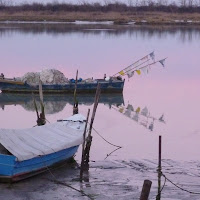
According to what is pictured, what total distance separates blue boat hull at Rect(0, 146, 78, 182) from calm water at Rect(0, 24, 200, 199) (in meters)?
1.56

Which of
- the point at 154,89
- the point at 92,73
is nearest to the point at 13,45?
the point at 92,73

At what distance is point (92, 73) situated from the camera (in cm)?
2955

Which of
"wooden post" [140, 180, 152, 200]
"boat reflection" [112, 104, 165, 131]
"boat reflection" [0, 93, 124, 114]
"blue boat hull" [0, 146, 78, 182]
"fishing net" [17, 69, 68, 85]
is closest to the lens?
"wooden post" [140, 180, 152, 200]

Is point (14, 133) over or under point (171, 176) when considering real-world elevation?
over

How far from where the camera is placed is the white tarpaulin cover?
12020 millimetres

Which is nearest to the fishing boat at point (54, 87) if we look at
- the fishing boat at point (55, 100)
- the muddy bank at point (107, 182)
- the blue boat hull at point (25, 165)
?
the fishing boat at point (55, 100)

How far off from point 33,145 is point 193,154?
14.4ft

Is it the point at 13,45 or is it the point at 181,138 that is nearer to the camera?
the point at 181,138

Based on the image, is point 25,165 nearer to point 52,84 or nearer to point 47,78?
point 52,84

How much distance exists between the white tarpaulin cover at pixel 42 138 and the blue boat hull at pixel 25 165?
146mm

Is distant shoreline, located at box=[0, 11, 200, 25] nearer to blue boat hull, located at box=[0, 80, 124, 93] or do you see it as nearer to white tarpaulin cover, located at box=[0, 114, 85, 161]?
blue boat hull, located at box=[0, 80, 124, 93]

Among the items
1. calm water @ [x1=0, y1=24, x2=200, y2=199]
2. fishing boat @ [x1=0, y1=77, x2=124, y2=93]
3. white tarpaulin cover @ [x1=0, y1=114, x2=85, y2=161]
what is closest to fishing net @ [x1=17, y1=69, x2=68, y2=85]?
fishing boat @ [x1=0, y1=77, x2=124, y2=93]

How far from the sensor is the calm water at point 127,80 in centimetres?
1617

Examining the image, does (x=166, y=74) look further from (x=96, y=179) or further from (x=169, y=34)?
(x=169, y=34)
